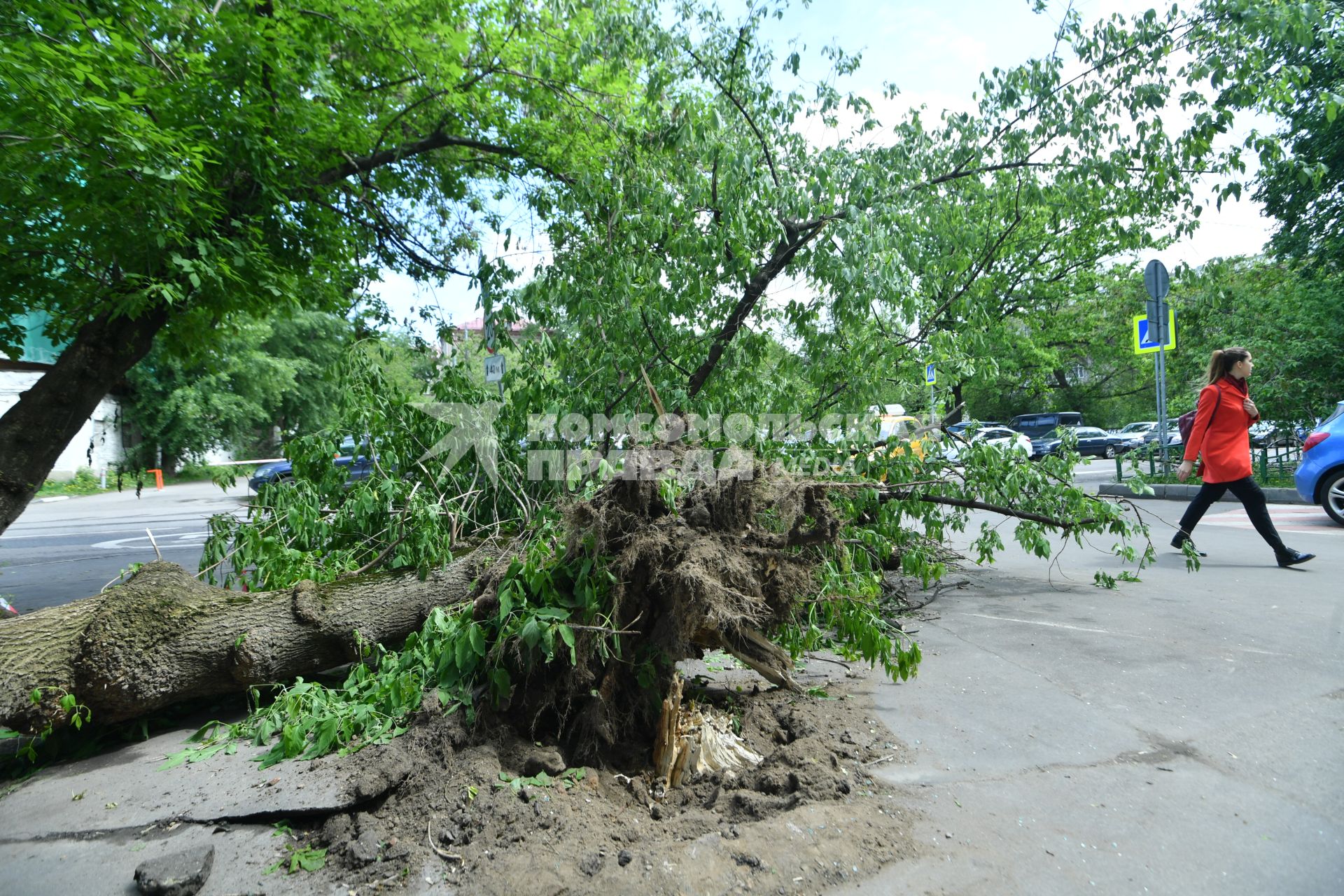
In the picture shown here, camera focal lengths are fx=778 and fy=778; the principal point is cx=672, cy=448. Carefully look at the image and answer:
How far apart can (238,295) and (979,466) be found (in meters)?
5.64

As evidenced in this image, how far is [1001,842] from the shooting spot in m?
2.65

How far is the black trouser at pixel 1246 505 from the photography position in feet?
21.5

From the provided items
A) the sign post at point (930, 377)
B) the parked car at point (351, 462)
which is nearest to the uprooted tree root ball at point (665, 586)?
the parked car at point (351, 462)

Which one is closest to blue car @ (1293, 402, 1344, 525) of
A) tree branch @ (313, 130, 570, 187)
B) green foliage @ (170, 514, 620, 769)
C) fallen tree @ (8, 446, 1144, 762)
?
fallen tree @ (8, 446, 1144, 762)

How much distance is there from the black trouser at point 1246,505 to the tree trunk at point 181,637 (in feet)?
20.5

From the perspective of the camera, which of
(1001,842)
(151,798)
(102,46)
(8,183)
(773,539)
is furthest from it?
(102,46)

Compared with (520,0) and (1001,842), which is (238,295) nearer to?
(520,0)

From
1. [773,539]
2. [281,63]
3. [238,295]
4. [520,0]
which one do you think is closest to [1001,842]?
[773,539]

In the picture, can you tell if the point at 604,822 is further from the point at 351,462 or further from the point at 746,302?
the point at 746,302

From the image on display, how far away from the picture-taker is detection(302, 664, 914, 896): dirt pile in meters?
2.54

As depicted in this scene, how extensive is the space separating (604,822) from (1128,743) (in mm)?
2313

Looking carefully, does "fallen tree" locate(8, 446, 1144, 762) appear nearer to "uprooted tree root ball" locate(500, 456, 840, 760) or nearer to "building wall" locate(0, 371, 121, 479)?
"uprooted tree root ball" locate(500, 456, 840, 760)

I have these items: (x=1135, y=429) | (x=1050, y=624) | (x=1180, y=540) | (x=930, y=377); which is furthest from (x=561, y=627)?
(x=1135, y=429)

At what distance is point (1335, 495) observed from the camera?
28.5 feet
